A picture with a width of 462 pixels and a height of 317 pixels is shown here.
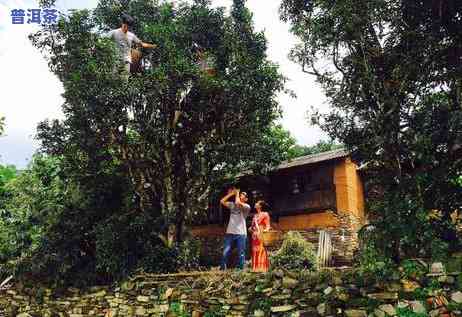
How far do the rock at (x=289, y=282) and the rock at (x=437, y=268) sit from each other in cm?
248

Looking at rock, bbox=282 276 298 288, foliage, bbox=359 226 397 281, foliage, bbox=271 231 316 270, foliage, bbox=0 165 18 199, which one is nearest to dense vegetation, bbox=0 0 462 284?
foliage, bbox=271 231 316 270

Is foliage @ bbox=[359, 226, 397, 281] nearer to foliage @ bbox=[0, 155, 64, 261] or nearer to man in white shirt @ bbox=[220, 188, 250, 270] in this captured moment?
man in white shirt @ bbox=[220, 188, 250, 270]

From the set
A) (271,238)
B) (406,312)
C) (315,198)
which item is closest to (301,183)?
(315,198)

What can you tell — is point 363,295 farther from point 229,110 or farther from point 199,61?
point 199,61

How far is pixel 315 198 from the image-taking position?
1698cm

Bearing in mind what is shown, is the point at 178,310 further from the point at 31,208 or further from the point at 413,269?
the point at 31,208

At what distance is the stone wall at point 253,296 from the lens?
7.20 metres

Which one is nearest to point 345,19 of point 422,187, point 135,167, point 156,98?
point 422,187

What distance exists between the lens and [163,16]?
13.7 m

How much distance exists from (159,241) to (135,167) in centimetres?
202

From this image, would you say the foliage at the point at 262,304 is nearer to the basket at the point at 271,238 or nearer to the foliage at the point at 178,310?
the foliage at the point at 178,310

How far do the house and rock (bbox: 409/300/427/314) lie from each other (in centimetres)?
709

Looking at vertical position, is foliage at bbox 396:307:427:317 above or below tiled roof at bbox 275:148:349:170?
below

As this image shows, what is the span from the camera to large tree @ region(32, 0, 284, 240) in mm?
12047
